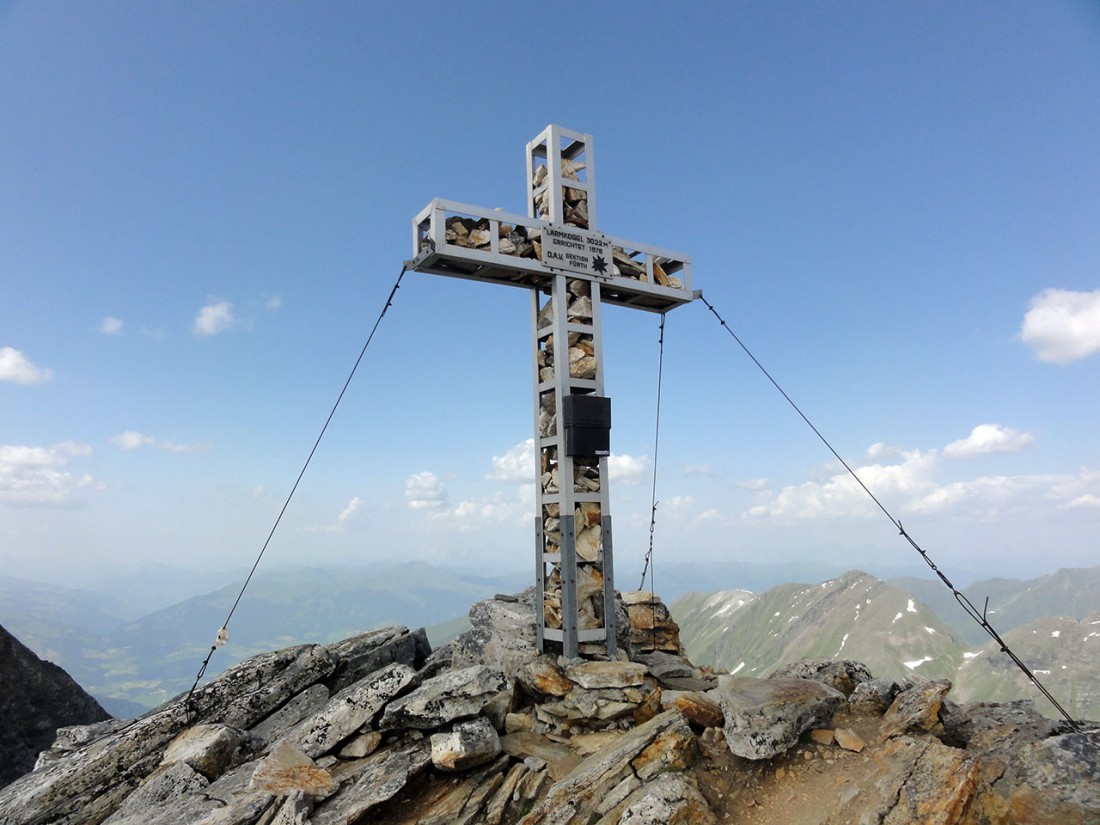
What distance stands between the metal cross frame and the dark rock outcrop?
17.4 meters

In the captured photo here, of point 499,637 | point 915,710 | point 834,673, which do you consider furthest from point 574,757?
point 834,673

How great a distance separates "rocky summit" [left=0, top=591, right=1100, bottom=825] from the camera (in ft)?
28.6

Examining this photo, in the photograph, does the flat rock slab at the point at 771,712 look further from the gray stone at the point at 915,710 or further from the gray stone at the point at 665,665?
the gray stone at the point at 665,665

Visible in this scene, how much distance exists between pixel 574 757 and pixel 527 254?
30.6ft

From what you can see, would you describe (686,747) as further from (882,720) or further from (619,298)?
(619,298)

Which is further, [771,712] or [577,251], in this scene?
[577,251]

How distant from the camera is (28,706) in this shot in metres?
19.8

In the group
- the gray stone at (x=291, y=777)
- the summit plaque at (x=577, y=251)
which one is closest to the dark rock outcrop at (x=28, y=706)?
the gray stone at (x=291, y=777)

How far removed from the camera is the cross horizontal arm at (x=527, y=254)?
41.6ft

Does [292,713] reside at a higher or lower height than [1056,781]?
higher

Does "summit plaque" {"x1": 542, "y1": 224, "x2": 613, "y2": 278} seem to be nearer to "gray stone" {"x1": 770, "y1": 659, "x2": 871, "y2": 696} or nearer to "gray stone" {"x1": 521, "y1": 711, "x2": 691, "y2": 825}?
"gray stone" {"x1": 521, "y1": 711, "x2": 691, "y2": 825}

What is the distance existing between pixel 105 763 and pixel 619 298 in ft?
45.4

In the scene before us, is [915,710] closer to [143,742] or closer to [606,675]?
[606,675]

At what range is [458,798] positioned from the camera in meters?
9.49
